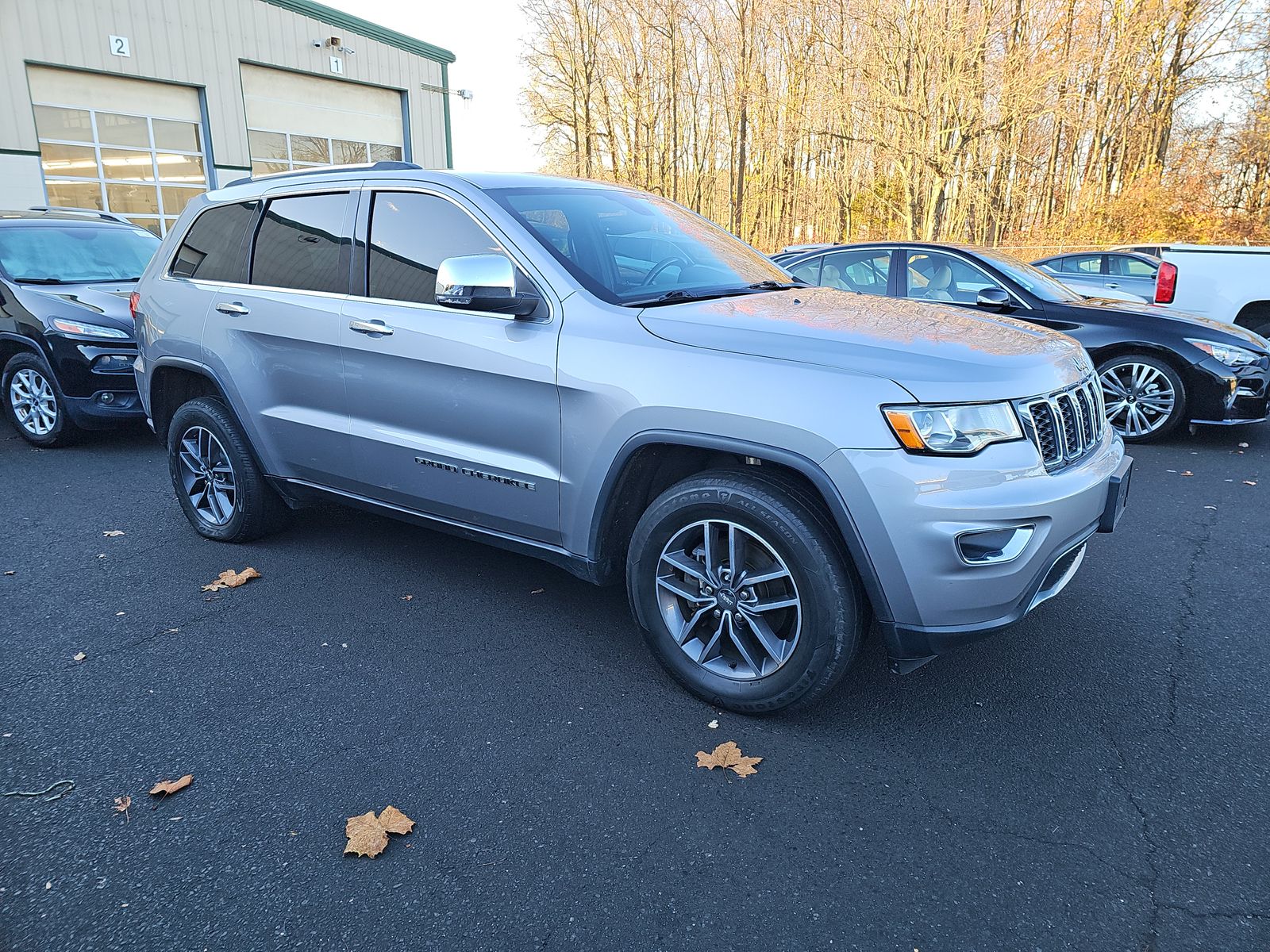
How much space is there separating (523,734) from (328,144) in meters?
21.8

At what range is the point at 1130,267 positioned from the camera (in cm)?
1232

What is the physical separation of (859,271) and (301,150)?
17.7 meters

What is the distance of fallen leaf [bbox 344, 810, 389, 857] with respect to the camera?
A: 2365mm

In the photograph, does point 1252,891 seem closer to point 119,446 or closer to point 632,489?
point 632,489

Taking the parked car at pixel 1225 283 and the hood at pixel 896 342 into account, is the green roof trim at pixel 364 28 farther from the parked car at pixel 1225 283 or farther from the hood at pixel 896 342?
the hood at pixel 896 342

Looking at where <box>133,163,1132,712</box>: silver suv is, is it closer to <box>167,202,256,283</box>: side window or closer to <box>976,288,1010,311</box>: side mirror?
<box>167,202,256,283</box>: side window

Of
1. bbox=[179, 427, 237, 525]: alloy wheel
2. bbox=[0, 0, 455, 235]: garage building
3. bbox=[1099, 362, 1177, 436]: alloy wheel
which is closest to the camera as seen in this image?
bbox=[179, 427, 237, 525]: alloy wheel

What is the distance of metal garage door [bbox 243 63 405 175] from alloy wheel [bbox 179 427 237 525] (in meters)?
17.5

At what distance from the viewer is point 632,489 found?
3191mm

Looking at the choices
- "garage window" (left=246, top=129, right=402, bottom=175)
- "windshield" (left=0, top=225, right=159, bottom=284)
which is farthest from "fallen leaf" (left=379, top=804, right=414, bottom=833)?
"garage window" (left=246, top=129, right=402, bottom=175)

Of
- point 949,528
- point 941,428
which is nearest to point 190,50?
point 941,428

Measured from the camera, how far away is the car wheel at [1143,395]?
6.95 m

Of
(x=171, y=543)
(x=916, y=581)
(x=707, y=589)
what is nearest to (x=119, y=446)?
(x=171, y=543)

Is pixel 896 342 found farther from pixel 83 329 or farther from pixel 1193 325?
pixel 83 329
